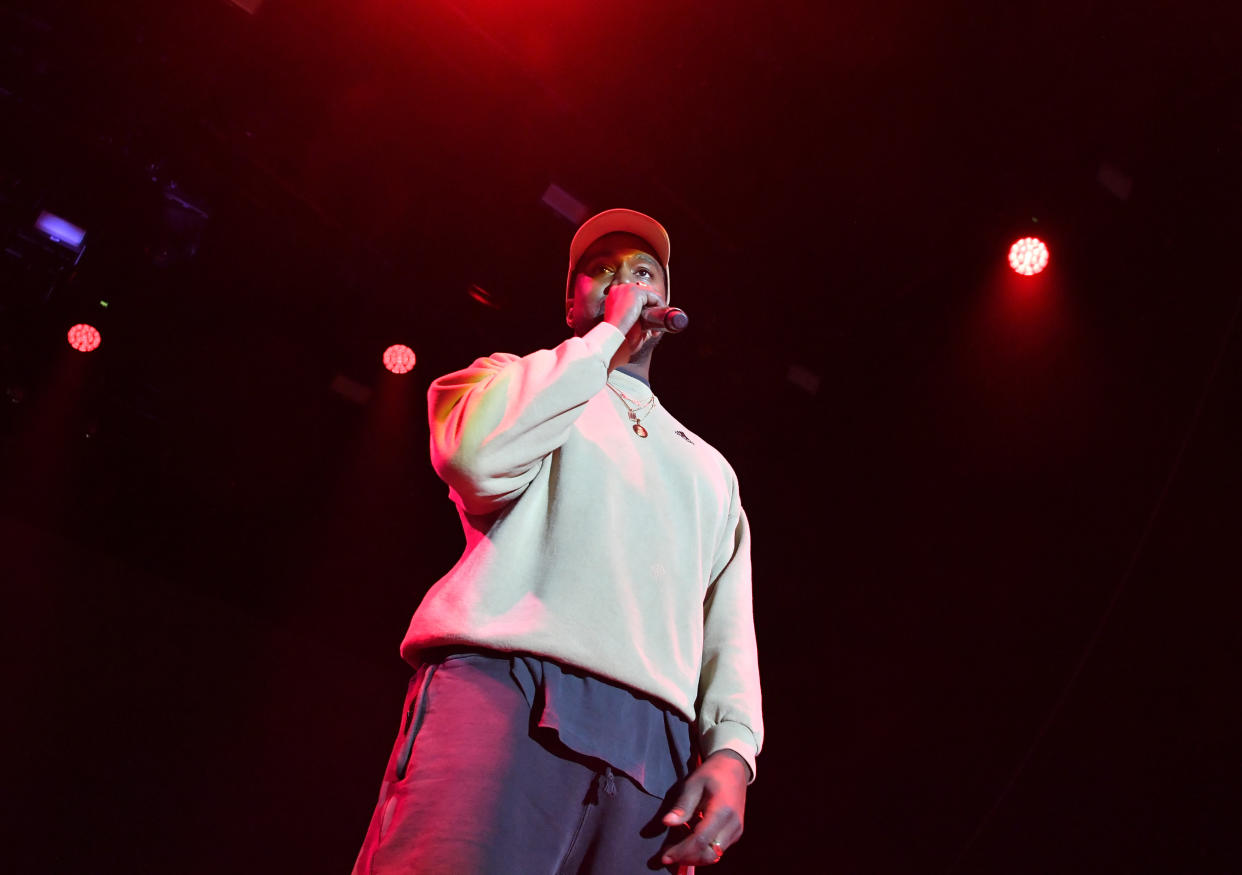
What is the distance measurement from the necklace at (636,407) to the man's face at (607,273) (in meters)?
0.18

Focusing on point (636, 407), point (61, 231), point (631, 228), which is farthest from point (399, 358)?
point (636, 407)

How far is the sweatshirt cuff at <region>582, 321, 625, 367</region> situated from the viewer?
120cm

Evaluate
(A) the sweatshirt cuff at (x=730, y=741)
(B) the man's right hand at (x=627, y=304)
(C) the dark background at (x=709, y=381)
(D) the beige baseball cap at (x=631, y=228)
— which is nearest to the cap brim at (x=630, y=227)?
(D) the beige baseball cap at (x=631, y=228)

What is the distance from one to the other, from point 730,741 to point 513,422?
0.51 m

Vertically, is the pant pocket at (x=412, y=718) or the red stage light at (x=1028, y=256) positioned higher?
the red stage light at (x=1028, y=256)

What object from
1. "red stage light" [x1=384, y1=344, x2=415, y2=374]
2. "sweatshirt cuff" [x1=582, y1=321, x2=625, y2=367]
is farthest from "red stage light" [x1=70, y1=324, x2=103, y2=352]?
"sweatshirt cuff" [x1=582, y1=321, x2=625, y2=367]

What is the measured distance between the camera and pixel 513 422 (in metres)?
1.09

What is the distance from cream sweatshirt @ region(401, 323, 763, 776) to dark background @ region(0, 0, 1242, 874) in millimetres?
2003

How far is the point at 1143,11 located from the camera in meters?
2.71

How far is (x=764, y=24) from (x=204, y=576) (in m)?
A: 3.47

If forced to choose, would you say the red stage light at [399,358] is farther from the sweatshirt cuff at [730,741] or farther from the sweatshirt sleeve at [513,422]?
the sweatshirt cuff at [730,741]

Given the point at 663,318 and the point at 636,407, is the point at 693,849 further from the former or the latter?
the point at 663,318

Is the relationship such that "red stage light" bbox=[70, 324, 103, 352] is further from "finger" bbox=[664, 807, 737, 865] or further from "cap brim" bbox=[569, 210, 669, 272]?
"finger" bbox=[664, 807, 737, 865]

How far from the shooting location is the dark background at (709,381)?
2.83 m
